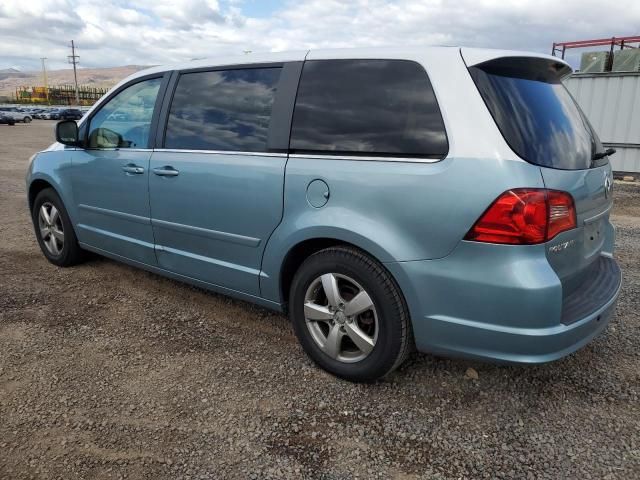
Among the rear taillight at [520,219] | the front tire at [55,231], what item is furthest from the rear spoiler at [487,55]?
the front tire at [55,231]

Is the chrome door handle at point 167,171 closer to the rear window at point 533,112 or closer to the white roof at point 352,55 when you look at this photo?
the white roof at point 352,55

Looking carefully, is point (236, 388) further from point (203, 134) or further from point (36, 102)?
point (36, 102)

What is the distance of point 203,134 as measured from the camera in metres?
3.24

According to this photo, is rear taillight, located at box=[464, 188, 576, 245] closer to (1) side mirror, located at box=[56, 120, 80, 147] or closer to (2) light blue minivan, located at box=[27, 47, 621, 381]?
(2) light blue minivan, located at box=[27, 47, 621, 381]

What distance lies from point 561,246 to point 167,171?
2370 millimetres

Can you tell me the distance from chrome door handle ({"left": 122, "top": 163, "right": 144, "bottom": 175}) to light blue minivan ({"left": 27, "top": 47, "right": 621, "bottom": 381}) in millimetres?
18

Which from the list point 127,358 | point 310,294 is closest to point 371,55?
point 310,294

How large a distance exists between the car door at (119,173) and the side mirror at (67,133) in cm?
8

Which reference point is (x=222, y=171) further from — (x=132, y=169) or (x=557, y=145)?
(x=557, y=145)

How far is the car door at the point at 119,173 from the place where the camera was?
11.8 feet

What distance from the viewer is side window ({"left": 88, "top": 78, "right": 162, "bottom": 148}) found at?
3.62 meters

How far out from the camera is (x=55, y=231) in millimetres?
4605

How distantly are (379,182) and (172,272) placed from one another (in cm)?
184

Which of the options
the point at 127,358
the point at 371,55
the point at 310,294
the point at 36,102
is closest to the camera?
the point at 371,55
